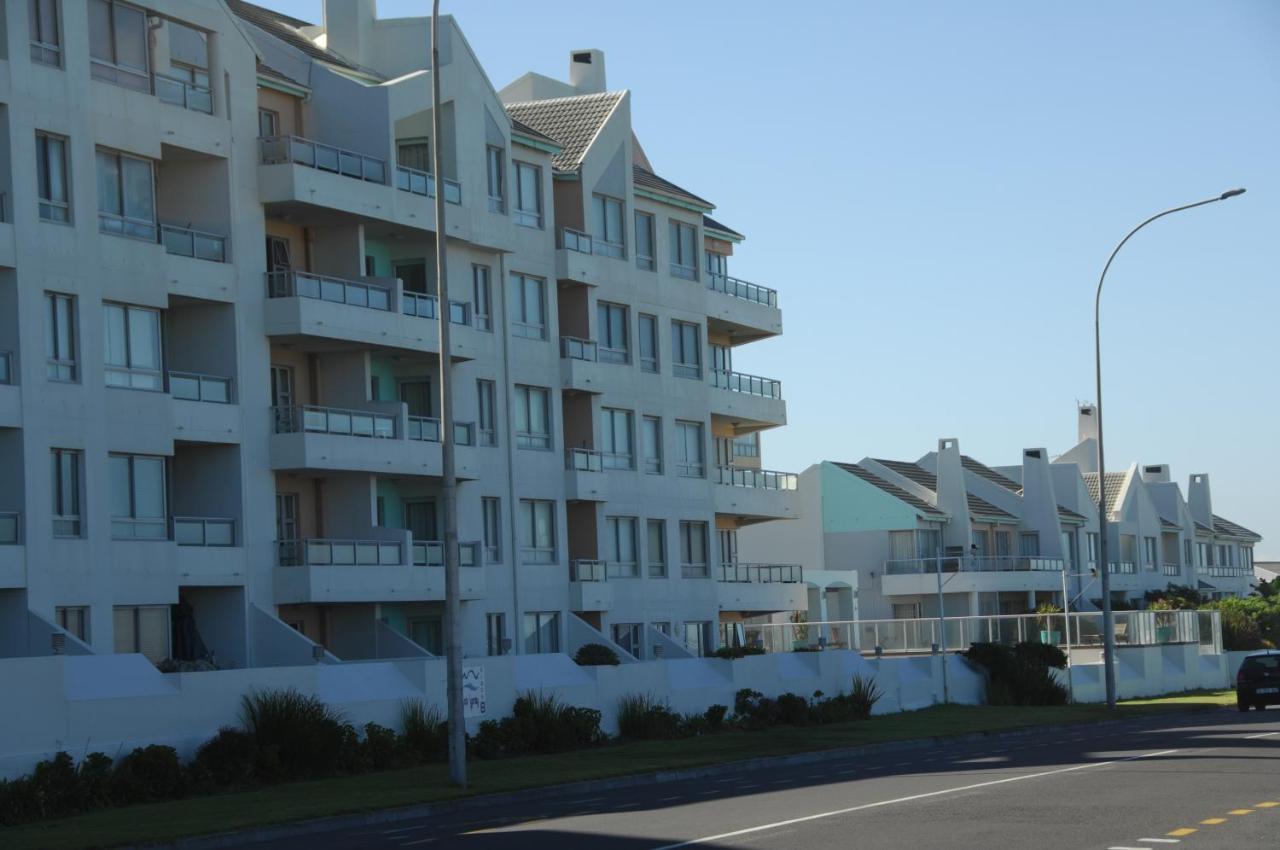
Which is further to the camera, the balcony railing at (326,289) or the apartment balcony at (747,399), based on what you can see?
the apartment balcony at (747,399)

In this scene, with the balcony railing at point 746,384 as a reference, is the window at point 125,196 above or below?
above

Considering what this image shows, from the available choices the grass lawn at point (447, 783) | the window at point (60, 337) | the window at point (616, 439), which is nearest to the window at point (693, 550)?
the window at point (616, 439)

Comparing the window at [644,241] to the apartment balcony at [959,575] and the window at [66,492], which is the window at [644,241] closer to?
the window at [66,492]

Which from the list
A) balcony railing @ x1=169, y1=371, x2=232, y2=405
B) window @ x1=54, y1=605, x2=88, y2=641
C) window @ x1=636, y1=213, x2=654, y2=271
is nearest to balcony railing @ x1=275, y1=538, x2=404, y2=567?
balcony railing @ x1=169, y1=371, x2=232, y2=405

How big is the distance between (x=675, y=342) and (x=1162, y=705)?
1743cm

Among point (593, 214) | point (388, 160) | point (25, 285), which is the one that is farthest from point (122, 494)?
point (593, 214)

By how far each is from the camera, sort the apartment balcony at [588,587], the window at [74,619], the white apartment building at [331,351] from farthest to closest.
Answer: the apartment balcony at [588,587] → the white apartment building at [331,351] → the window at [74,619]

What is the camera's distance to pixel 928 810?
68.9 feet

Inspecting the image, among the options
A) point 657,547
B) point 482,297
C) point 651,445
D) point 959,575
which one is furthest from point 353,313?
point 959,575

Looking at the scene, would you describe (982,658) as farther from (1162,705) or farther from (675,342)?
(675,342)

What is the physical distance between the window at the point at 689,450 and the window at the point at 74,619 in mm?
24125

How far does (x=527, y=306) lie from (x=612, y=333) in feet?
14.0

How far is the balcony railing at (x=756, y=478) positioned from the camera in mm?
59656

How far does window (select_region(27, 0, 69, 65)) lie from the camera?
3509 cm
